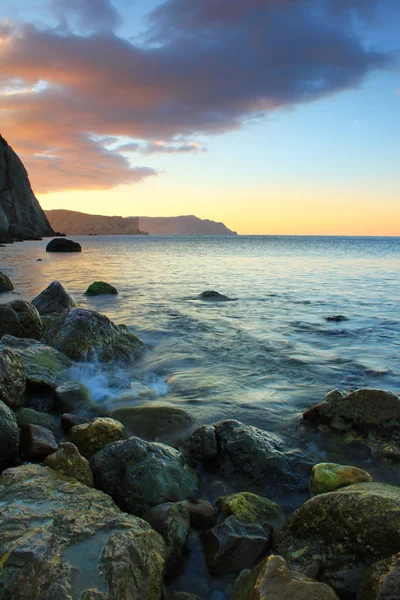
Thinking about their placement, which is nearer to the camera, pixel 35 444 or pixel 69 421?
pixel 35 444

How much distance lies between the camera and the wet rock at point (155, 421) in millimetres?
5512

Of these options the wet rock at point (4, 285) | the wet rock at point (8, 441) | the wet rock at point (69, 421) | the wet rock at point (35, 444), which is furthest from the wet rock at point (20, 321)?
the wet rock at point (4, 285)

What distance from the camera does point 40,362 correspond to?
718 cm

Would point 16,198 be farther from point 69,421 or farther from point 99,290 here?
point 69,421

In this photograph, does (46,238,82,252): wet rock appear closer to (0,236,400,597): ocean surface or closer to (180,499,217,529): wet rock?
(0,236,400,597): ocean surface

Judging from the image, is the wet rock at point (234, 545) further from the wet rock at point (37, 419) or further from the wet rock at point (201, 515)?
the wet rock at point (37, 419)

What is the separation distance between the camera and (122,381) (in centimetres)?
770

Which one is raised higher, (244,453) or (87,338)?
(87,338)

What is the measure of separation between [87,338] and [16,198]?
3652 inches

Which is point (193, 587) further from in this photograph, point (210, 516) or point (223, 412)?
point (223, 412)

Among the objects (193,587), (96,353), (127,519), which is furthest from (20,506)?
(96,353)

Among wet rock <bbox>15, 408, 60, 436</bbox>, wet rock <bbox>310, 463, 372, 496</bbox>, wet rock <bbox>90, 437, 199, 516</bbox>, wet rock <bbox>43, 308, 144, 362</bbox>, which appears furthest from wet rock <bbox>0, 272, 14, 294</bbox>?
wet rock <bbox>310, 463, 372, 496</bbox>

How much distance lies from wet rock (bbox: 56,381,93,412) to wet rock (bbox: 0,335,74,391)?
0.19 metres

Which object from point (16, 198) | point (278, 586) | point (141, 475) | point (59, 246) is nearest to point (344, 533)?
point (278, 586)
